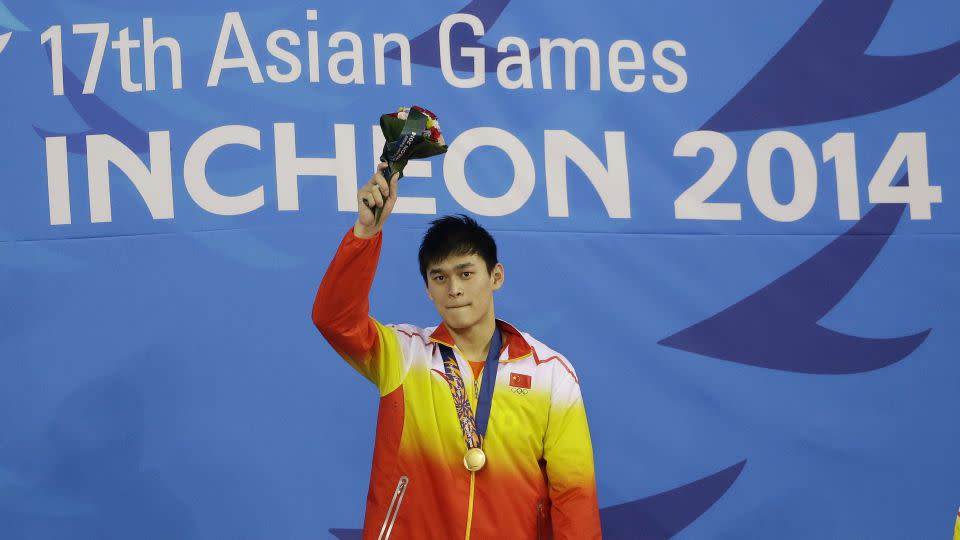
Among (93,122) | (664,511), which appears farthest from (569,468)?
(93,122)

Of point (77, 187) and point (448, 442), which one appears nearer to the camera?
point (448, 442)

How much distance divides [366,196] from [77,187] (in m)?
1.40

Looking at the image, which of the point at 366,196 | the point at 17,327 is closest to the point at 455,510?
the point at 366,196

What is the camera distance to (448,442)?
2.62m

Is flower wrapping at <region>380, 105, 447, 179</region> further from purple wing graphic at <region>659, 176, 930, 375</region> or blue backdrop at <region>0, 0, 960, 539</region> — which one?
purple wing graphic at <region>659, 176, 930, 375</region>

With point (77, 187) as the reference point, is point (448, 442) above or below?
below

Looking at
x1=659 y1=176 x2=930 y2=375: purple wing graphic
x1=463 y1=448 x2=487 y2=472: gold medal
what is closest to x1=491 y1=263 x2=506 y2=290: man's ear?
x1=463 y1=448 x2=487 y2=472: gold medal

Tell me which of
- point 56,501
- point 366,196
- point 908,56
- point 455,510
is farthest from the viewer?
point 908,56

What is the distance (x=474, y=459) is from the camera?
256 cm

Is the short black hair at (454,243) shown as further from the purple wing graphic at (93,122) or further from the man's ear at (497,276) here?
the purple wing graphic at (93,122)

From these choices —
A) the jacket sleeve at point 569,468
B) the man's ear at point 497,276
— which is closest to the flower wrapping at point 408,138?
the man's ear at point 497,276

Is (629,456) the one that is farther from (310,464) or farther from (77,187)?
(77,187)

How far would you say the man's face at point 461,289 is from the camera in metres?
2.67

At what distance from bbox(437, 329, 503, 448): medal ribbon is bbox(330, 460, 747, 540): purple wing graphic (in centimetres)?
103
